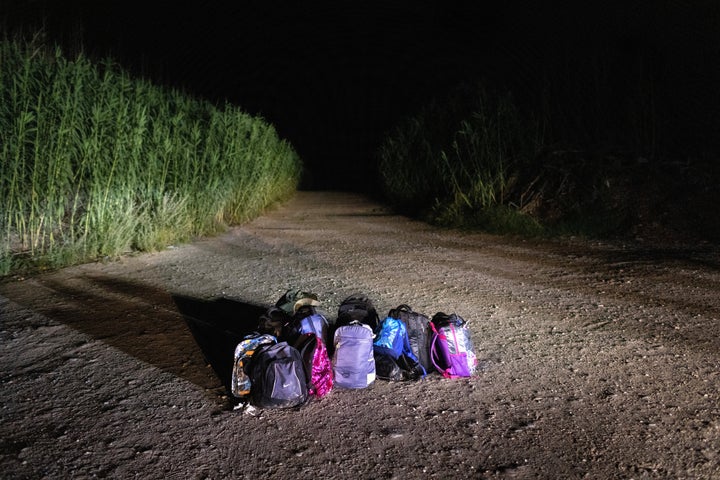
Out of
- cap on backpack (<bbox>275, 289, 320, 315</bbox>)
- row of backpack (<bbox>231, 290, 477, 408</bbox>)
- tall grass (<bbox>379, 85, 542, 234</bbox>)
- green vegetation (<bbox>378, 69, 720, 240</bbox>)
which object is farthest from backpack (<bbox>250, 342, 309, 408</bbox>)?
tall grass (<bbox>379, 85, 542, 234</bbox>)

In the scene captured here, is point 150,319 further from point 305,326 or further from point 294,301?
point 305,326

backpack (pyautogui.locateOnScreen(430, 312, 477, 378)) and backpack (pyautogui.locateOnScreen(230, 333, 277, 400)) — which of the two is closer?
backpack (pyautogui.locateOnScreen(230, 333, 277, 400))

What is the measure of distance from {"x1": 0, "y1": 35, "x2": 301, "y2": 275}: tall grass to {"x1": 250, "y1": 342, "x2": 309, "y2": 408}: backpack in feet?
14.3

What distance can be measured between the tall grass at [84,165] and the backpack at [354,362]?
456 centimetres

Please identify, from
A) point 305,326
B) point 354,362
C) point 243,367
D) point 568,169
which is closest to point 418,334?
point 354,362

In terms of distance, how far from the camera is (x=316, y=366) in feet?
10.5

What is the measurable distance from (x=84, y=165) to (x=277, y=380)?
5.00 m

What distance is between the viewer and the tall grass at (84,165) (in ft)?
20.1

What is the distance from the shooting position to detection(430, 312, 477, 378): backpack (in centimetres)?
345

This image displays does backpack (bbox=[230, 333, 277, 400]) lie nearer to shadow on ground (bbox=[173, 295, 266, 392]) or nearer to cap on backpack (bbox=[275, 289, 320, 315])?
shadow on ground (bbox=[173, 295, 266, 392])

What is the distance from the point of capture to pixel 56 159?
621 cm

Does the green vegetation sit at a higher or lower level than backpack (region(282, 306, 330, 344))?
higher

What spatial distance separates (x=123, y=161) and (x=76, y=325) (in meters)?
3.37

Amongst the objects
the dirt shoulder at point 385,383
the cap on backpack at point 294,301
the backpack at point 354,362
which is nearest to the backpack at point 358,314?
the backpack at point 354,362
